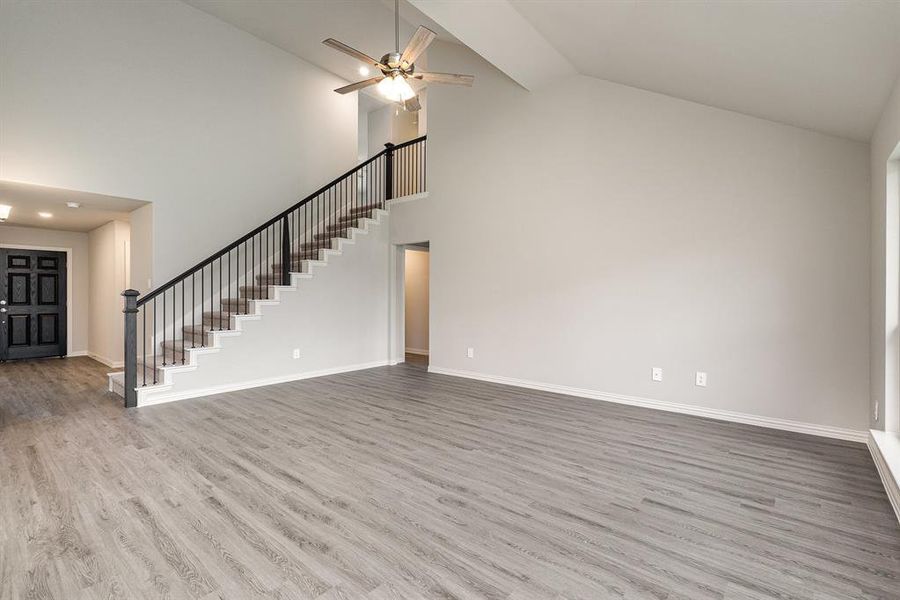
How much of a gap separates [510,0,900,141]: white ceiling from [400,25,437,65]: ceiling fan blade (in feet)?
2.57

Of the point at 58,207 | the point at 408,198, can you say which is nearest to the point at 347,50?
the point at 408,198

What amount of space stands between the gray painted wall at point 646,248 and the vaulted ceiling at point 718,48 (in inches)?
13.7

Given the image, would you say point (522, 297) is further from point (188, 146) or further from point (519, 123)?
point (188, 146)

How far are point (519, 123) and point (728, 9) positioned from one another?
3231 mm

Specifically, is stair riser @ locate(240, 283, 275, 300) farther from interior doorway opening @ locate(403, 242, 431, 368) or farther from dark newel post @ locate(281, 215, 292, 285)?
interior doorway opening @ locate(403, 242, 431, 368)

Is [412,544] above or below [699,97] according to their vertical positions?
below

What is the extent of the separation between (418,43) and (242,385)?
4316mm

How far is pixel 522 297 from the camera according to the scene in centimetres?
555

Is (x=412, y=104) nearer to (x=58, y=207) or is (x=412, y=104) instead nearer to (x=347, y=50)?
(x=347, y=50)

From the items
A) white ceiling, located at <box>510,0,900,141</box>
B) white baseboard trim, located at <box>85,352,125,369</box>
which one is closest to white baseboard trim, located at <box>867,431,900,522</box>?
white ceiling, located at <box>510,0,900,141</box>

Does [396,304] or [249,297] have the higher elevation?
[249,297]

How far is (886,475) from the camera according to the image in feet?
8.59

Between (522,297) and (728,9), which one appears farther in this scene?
(522,297)

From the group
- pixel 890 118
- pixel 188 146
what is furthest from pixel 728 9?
pixel 188 146
